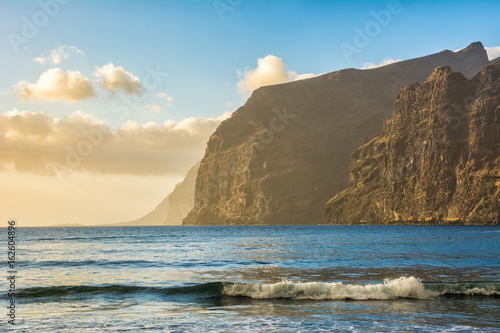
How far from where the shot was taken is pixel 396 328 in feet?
61.2

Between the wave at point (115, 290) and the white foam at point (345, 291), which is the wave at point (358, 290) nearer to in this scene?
the white foam at point (345, 291)

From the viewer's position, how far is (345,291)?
1056 inches

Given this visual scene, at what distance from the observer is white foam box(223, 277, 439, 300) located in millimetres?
26469

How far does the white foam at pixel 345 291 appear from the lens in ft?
86.8

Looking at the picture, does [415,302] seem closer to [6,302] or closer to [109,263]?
[6,302]

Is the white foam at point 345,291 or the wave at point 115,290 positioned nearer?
the white foam at point 345,291

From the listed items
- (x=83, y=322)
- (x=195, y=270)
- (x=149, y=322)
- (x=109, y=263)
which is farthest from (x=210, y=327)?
(x=109, y=263)

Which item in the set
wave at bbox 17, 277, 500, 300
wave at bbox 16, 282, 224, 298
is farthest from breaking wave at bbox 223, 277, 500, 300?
wave at bbox 16, 282, 224, 298

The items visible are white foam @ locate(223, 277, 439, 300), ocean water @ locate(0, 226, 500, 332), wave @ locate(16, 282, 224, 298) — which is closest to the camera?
ocean water @ locate(0, 226, 500, 332)

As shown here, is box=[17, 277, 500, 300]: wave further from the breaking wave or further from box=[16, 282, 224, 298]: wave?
box=[16, 282, 224, 298]: wave

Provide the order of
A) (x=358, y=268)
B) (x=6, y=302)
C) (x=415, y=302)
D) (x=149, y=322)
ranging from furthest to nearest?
(x=358, y=268) → (x=6, y=302) → (x=415, y=302) → (x=149, y=322)

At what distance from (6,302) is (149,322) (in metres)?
12.4

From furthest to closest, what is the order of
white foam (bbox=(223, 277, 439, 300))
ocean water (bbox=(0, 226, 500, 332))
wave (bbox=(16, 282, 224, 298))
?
wave (bbox=(16, 282, 224, 298)), white foam (bbox=(223, 277, 439, 300)), ocean water (bbox=(0, 226, 500, 332))

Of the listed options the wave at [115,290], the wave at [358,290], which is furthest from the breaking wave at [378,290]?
the wave at [115,290]
